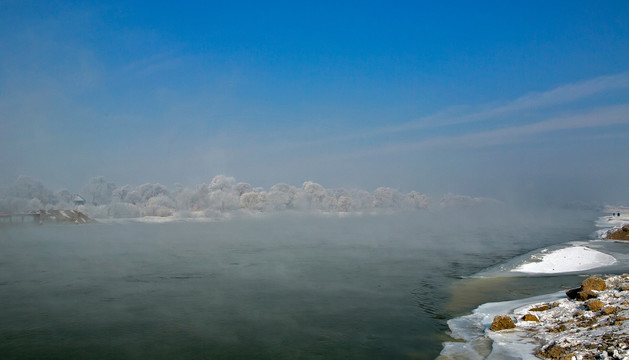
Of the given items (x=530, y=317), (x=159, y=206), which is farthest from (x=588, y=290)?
(x=159, y=206)

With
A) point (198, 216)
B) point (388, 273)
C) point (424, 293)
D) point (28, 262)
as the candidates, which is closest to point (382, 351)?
point (424, 293)

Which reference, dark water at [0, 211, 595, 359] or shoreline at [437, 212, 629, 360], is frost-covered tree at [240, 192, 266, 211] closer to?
dark water at [0, 211, 595, 359]

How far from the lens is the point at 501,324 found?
11367 mm

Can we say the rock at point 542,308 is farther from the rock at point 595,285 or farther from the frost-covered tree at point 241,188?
the frost-covered tree at point 241,188

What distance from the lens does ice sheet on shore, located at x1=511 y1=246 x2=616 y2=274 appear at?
72.5 feet

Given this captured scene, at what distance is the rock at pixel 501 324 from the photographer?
37.1 feet

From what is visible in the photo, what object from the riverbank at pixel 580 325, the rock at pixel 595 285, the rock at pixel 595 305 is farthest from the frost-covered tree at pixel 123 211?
the rock at pixel 595 305

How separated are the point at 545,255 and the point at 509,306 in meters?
14.6

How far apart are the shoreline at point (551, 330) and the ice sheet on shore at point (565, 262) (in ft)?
25.6

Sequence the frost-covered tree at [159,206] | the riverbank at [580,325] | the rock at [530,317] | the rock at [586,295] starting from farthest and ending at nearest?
the frost-covered tree at [159,206], the rock at [586,295], the rock at [530,317], the riverbank at [580,325]

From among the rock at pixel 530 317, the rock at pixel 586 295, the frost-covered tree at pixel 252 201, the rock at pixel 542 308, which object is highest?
the frost-covered tree at pixel 252 201

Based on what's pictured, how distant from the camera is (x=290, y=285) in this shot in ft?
62.6

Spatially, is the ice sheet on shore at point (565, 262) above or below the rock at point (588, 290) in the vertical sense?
below

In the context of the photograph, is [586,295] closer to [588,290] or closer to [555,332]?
[588,290]
